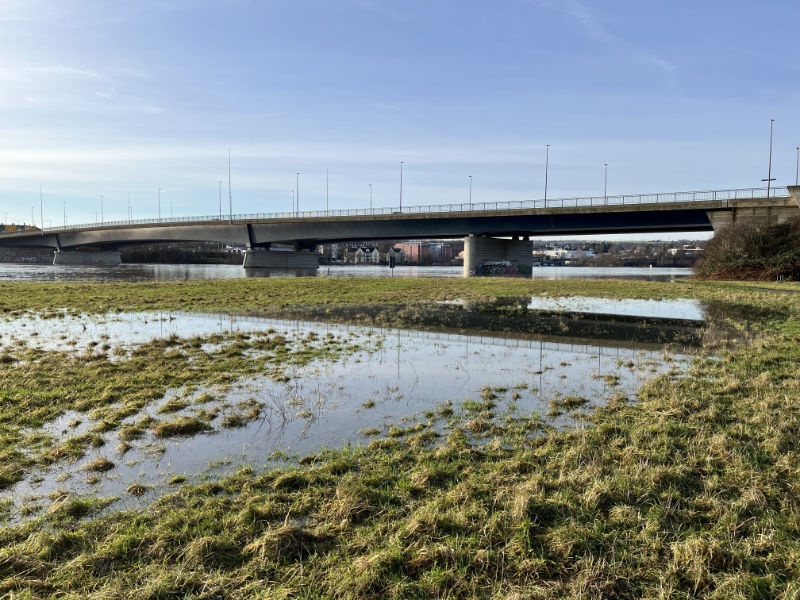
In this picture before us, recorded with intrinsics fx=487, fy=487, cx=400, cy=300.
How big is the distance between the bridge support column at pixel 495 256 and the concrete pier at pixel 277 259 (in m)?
41.3

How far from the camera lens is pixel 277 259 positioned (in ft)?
341

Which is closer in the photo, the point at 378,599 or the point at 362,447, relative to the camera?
the point at 378,599

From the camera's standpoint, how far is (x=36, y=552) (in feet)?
13.8

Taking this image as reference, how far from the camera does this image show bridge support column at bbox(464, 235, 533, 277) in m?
79.1

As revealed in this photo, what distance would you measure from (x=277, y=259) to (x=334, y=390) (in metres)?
98.0

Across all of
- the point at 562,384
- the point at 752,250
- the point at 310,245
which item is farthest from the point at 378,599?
the point at 310,245

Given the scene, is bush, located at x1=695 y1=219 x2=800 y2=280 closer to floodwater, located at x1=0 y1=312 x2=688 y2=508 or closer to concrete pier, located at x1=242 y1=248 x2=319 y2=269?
floodwater, located at x1=0 y1=312 x2=688 y2=508

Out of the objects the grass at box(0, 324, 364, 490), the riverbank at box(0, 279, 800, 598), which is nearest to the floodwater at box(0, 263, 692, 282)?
the grass at box(0, 324, 364, 490)

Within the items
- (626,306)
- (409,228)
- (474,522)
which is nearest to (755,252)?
(626,306)

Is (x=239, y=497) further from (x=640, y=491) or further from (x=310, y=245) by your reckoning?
(x=310, y=245)

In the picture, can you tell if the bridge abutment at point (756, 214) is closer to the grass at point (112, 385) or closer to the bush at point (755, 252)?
the bush at point (755, 252)

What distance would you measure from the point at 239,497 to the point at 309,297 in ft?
85.7

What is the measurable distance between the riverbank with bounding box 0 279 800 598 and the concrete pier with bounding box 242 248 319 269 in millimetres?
96615

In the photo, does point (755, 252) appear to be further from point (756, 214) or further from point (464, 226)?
point (464, 226)
